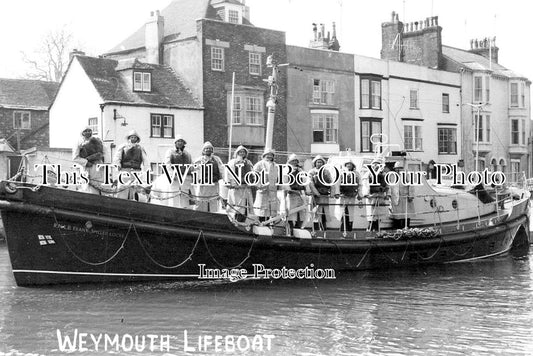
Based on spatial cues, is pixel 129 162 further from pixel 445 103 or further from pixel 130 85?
pixel 445 103

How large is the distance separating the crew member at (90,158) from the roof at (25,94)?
27566mm

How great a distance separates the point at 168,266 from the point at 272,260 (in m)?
2.27

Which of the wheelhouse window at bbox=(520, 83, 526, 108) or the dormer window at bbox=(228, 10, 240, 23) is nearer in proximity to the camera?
the dormer window at bbox=(228, 10, 240, 23)

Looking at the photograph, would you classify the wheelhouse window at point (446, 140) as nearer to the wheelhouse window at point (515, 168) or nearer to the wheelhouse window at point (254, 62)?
the wheelhouse window at point (515, 168)

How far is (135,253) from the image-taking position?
14531 millimetres

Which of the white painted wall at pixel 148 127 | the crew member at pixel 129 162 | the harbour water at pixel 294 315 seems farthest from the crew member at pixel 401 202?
the white painted wall at pixel 148 127

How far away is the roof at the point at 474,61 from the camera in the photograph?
47547mm

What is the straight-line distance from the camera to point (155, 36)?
119 feet

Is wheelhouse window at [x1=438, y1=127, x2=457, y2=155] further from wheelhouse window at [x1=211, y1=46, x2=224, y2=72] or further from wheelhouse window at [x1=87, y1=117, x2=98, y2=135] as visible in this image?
wheelhouse window at [x1=87, y1=117, x2=98, y2=135]

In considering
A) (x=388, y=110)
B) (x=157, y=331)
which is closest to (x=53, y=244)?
(x=157, y=331)

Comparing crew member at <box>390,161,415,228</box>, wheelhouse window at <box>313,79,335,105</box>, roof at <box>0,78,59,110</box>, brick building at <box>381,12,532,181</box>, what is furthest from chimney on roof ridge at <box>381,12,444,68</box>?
crew member at <box>390,161,415,228</box>

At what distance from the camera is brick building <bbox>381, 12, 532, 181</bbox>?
1816 inches

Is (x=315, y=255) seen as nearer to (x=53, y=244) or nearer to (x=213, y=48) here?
(x=53, y=244)

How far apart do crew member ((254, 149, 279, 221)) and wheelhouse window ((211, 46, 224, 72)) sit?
19.4 m
